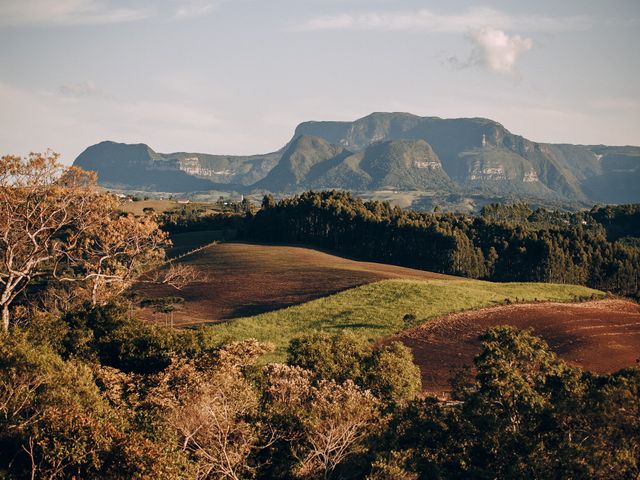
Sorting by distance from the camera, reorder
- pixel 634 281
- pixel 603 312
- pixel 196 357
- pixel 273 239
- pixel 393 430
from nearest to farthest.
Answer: pixel 393 430 < pixel 196 357 < pixel 603 312 < pixel 634 281 < pixel 273 239

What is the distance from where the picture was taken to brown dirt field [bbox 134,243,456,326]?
3285 inches

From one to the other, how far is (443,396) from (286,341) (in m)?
18.7

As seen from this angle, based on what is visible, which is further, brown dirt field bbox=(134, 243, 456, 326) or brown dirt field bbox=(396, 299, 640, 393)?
brown dirt field bbox=(134, 243, 456, 326)

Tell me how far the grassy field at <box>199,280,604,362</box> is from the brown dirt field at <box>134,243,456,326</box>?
5.58 m

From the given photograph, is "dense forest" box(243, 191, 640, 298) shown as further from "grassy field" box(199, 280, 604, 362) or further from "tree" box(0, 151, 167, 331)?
"tree" box(0, 151, 167, 331)

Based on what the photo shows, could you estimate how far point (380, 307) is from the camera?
253 ft

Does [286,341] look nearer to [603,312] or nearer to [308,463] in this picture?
[308,463]

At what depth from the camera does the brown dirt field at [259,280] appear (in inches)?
3285

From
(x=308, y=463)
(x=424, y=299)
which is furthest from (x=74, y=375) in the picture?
(x=424, y=299)

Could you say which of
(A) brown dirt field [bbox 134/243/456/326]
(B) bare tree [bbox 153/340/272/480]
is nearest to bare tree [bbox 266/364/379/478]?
(B) bare tree [bbox 153/340/272/480]

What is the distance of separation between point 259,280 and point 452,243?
51.6 metres

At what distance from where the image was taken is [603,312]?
265 ft

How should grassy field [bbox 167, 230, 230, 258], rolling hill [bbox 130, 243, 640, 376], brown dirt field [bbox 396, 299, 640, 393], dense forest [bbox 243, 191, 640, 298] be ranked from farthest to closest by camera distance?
1. grassy field [bbox 167, 230, 230, 258]
2. dense forest [bbox 243, 191, 640, 298]
3. rolling hill [bbox 130, 243, 640, 376]
4. brown dirt field [bbox 396, 299, 640, 393]

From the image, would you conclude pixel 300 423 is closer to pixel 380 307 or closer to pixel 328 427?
pixel 328 427
